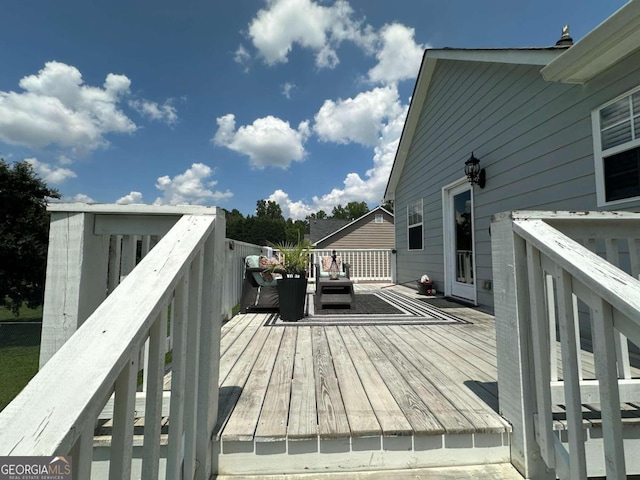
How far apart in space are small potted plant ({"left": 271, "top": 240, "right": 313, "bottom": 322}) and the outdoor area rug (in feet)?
0.42

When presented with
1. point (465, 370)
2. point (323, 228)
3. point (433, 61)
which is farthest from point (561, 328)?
point (323, 228)

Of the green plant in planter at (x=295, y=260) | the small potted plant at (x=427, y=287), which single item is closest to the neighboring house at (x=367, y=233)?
the small potted plant at (x=427, y=287)

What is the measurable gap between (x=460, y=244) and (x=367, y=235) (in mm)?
14299

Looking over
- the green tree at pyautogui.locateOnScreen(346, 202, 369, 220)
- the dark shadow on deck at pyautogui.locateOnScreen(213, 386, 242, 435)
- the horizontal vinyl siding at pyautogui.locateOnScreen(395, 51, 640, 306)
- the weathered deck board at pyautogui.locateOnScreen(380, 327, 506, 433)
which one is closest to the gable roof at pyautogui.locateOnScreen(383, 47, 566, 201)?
the horizontal vinyl siding at pyautogui.locateOnScreen(395, 51, 640, 306)

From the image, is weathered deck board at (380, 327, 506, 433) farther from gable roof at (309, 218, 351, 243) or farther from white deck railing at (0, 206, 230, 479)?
gable roof at (309, 218, 351, 243)

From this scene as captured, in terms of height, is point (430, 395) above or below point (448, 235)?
below

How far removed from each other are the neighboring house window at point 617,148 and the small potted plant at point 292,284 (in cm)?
309

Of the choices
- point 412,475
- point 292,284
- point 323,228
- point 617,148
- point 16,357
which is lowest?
point 16,357

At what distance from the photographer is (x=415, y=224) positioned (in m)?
6.91

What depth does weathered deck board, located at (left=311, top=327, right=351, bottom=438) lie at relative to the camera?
126cm

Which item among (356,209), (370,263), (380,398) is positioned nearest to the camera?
(380,398)

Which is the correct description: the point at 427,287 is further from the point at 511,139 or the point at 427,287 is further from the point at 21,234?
the point at 21,234

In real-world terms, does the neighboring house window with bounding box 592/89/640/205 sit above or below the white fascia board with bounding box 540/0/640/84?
below

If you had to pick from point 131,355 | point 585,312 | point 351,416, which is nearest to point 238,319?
point 351,416
